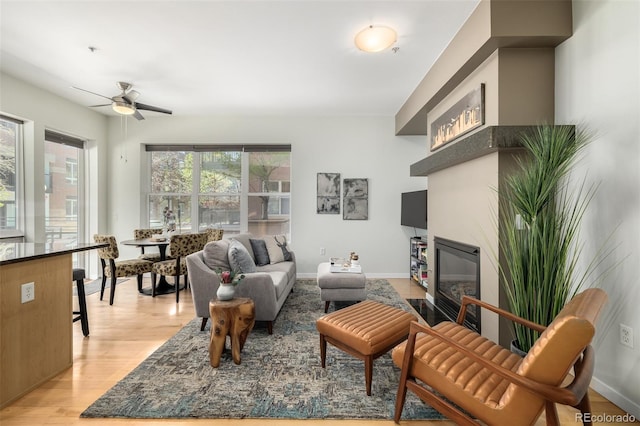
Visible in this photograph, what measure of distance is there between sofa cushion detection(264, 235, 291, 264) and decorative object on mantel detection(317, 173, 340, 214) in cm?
114

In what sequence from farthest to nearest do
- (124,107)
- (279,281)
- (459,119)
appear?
1. (124,107)
2. (279,281)
3. (459,119)

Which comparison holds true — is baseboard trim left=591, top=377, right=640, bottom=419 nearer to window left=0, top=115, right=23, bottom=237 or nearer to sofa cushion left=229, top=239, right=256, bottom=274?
sofa cushion left=229, top=239, right=256, bottom=274

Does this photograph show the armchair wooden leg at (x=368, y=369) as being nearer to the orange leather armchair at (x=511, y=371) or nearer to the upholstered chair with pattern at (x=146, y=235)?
the orange leather armchair at (x=511, y=371)

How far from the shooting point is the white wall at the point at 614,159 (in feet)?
5.40

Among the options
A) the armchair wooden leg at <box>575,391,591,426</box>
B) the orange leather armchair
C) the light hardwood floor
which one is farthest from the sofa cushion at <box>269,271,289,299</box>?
the armchair wooden leg at <box>575,391,591,426</box>

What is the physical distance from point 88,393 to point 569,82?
4.14m

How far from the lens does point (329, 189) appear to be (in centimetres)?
480

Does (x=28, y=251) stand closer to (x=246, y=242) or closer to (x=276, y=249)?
(x=246, y=242)

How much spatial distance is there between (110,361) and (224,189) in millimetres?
3260

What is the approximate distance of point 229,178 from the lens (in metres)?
4.98

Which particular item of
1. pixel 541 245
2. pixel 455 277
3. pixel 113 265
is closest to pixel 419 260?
pixel 455 277

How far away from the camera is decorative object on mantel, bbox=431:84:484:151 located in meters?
2.35

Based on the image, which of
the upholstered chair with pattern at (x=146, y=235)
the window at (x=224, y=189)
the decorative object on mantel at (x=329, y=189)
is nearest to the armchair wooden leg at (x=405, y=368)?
the decorative object on mantel at (x=329, y=189)

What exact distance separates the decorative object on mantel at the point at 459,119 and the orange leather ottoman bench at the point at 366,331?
1833 mm
